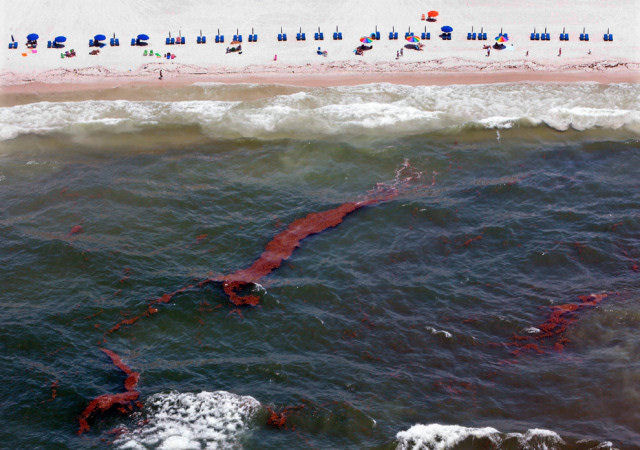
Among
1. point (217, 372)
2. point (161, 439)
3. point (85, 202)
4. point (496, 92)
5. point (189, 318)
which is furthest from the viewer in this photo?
point (496, 92)

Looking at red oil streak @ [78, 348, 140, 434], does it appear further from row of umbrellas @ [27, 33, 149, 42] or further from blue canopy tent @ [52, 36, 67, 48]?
blue canopy tent @ [52, 36, 67, 48]

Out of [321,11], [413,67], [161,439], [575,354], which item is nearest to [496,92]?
[413,67]

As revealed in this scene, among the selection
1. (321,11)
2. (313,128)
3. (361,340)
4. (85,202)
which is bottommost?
(361,340)

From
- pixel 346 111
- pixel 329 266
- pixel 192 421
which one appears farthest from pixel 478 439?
pixel 346 111

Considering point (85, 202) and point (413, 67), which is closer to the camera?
point (85, 202)

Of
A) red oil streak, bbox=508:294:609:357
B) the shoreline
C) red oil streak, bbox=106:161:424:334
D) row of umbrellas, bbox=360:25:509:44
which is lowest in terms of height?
red oil streak, bbox=508:294:609:357

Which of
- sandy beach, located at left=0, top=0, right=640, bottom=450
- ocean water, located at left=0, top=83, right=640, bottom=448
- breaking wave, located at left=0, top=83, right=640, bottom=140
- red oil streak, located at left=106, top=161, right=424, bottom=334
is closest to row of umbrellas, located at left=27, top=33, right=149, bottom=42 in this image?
sandy beach, located at left=0, top=0, right=640, bottom=450

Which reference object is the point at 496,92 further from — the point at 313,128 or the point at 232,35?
the point at 232,35
